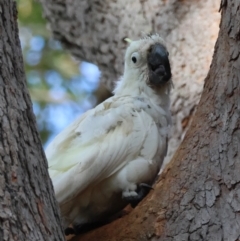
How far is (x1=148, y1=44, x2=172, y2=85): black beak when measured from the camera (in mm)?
2404

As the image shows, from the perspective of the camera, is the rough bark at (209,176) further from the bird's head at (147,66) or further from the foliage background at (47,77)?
the foliage background at (47,77)

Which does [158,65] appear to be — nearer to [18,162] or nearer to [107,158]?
[107,158]

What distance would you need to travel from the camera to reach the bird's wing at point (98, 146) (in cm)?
197

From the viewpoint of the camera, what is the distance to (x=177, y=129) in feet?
11.0

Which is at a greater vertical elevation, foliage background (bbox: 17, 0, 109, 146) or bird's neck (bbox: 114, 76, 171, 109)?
foliage background (bbox: 17, 0, 109, 146)

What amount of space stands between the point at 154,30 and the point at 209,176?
1879 mm

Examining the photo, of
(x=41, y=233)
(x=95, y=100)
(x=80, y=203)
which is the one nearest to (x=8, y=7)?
(x=41, y=233)

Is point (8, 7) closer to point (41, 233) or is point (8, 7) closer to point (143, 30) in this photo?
point (41, 233)

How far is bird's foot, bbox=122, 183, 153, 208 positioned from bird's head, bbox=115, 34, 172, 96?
0.52 m

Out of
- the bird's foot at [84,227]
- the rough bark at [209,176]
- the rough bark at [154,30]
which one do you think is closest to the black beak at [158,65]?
the rough bark at [209,176]

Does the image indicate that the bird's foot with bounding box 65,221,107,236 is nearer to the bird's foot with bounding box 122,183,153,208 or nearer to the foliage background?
the bird's foot with bounding box 122,183,153,208

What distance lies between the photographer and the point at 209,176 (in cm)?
180

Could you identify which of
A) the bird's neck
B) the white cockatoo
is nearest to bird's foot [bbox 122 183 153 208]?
the white cockatoo

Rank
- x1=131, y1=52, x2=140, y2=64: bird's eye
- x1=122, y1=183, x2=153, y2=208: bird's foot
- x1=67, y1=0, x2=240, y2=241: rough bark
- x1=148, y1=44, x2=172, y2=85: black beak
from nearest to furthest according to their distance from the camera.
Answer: x1=67, y1=0, x2=240, y2=241: rough bark
x1=122, y1=183, x2=153, y2=208: bird's foot
x1=148, y1=44, x2=172, y2=85: black beak
x1=131, y1=52, x2=140, y2=64: bird's eye
